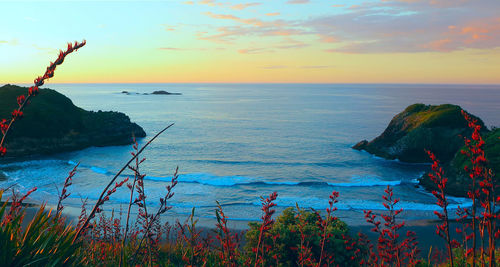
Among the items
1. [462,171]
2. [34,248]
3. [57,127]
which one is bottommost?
[462,171]

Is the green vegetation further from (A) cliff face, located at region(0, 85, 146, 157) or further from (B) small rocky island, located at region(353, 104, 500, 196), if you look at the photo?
(A) cliff face, located at region(0, 85, 146, 157)

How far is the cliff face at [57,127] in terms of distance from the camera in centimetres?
3606

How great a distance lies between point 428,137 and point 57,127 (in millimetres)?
42840

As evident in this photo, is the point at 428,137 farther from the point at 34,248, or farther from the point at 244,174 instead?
the point at 34,248

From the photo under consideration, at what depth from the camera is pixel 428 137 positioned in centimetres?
3297

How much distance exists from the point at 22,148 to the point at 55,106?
1240cm

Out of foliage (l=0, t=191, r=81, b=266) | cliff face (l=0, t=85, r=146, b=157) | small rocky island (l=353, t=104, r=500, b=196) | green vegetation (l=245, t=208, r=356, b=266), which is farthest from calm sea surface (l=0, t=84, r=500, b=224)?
foliage (l=0, t=191, r=81, b=266)

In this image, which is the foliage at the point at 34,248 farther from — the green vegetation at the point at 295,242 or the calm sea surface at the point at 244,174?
the calm sea surface at the point at 244,174

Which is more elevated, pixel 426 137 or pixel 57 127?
pixel 57 127

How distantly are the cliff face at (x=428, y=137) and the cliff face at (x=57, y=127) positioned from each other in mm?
29885

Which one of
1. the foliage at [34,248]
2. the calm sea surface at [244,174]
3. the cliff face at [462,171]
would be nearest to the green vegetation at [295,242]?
the foliage at [34,248]

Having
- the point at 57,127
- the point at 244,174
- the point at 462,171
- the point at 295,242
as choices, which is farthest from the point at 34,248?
the point at 57,127

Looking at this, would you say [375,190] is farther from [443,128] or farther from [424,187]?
[443,128]

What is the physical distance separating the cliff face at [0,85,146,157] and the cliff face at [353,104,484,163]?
98.0 ft
